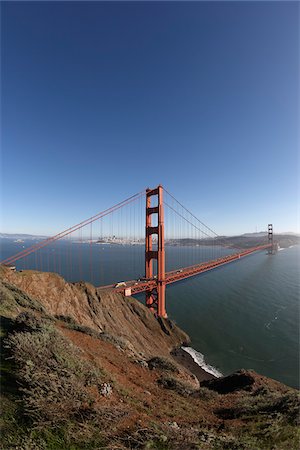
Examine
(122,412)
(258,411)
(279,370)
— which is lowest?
(279,370)

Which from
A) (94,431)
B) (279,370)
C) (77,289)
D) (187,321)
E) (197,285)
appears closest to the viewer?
(94,431)

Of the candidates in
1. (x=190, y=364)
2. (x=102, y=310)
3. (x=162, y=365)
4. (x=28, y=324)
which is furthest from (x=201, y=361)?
(x=28, y=324)

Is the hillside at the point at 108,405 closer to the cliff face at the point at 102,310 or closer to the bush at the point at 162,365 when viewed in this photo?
the bush at the point at 162,365

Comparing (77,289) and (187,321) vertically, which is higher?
(77,289)

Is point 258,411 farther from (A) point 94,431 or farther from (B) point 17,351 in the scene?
(B) point 17,351

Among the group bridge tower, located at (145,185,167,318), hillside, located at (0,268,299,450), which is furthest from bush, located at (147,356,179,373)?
bridge tower, located at (145,185,167,318)

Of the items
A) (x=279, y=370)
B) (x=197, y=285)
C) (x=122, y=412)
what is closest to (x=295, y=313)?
(x=279, y=370)

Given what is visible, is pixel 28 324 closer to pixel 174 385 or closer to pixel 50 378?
pixel 50 378

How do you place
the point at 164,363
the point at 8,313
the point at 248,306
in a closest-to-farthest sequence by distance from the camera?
A: 1. the point at 8,313
2. the point at 164,363
3. the point at 248,306
